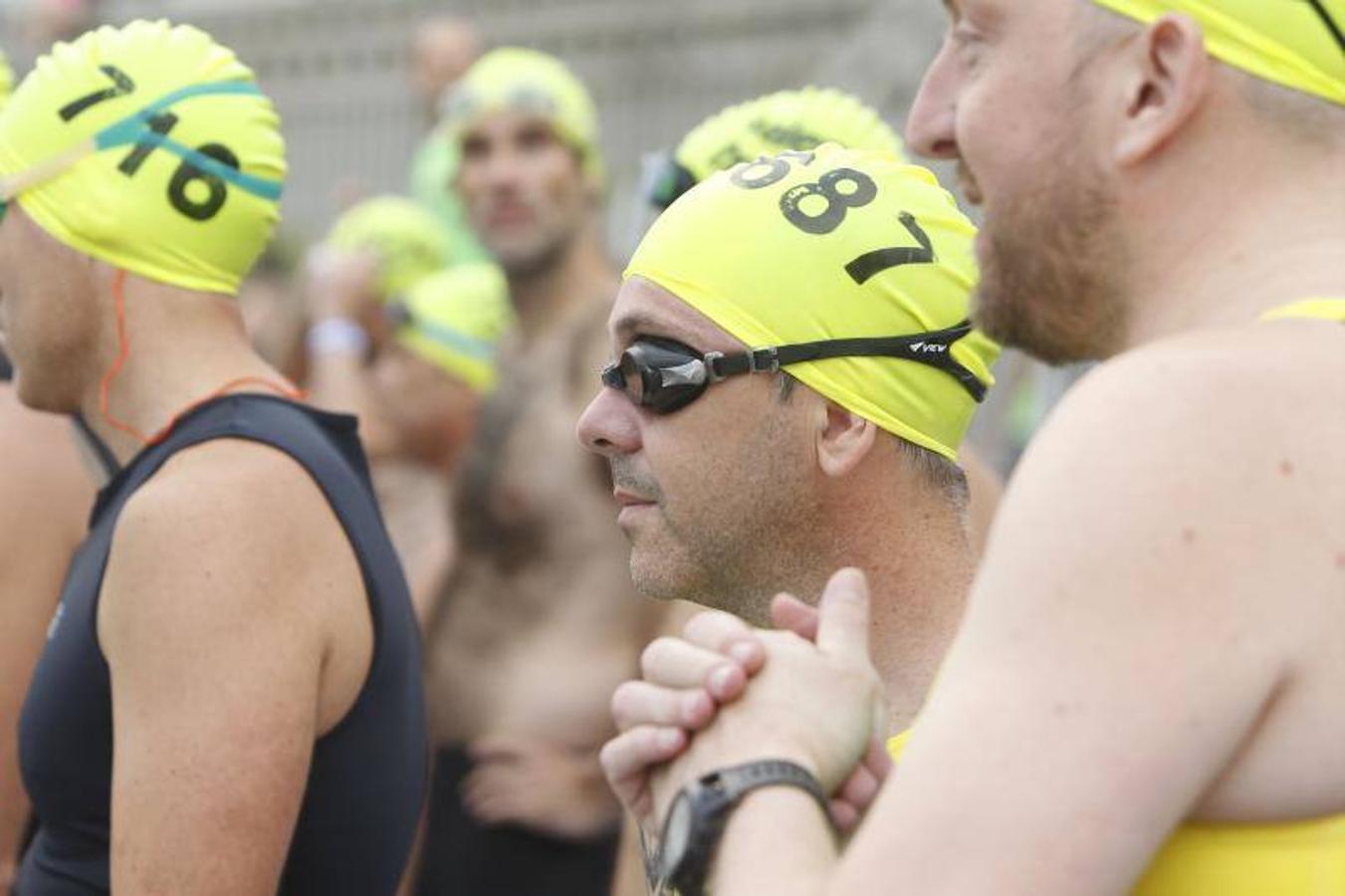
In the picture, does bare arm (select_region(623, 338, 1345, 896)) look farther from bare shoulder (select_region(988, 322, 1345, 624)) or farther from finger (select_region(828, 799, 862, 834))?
finger (select_region(828, 799, 862, 834))

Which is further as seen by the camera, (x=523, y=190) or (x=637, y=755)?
(x=523, y=190)

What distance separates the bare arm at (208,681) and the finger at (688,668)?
1438mm

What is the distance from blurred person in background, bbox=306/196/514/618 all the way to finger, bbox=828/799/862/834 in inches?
212

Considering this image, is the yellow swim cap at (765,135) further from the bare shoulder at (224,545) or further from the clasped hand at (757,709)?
the clasped hand at (757,709)

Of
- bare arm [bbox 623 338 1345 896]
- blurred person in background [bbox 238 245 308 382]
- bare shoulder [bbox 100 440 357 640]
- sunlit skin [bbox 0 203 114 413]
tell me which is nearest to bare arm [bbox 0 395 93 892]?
sunlit skin [bbox 0 203 114 413]

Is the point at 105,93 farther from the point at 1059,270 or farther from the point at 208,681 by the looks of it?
the point at 1059,270

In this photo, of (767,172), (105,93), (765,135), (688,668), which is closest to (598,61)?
(765,135)

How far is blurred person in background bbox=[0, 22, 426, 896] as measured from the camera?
11.5ft

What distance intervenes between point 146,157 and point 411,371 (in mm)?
4691

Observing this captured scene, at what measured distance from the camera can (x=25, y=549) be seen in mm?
4633

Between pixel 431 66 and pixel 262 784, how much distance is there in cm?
903

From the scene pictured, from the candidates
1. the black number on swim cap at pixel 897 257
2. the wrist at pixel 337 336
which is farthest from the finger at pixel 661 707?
the wrist at pixel 337 336

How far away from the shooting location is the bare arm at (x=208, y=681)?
Result: 3.46 metres

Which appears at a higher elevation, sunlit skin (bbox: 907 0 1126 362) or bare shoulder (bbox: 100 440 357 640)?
sunlit skin (bbox: 907 0 1126 362)
